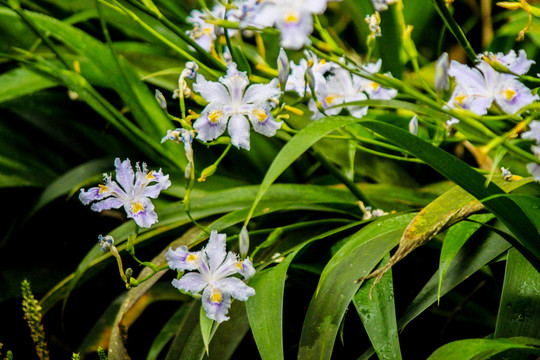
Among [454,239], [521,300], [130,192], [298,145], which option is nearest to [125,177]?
[130,192]

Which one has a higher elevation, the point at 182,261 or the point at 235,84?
the point at 235,84

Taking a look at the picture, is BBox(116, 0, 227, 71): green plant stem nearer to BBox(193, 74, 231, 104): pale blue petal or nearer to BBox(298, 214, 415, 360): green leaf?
BBox(193, 74, 231, 104): pale blue petal

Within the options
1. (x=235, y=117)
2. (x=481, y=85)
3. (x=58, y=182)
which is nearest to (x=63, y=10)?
(x=58, y=182)

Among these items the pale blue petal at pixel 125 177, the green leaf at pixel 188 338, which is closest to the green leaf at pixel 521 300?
the green leaf at pixel 188 338

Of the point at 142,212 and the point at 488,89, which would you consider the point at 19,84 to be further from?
the point at 488,89

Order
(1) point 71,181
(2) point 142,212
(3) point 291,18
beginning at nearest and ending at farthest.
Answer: (3) point 291,18 → (2) point 142,212 → (1) point 71,181

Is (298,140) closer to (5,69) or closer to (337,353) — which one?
(337,353)

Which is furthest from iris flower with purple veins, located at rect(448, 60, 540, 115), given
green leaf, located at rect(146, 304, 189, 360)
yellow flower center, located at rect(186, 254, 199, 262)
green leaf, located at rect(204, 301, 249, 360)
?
green leaf, located at rect(146, 304, 189, 360)

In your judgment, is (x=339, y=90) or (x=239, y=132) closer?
(x=239, y=132)
